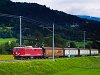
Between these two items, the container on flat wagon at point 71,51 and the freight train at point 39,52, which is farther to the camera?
the container on flat wagon at point 71,51

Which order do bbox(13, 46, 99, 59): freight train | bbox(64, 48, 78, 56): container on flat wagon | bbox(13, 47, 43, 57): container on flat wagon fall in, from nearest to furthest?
1. bbox(13, 47, 43, 57): container on flat wagon
2. bbox(13, 46, 99, 59): freight train
3. bbox(64, 48, 78, 56): container on flat wagon

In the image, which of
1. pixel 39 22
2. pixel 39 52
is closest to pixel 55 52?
pixel 39 52

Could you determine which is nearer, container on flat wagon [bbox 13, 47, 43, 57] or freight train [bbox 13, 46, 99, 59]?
container on flat wagon [bbox 13, 47, 43, 57]

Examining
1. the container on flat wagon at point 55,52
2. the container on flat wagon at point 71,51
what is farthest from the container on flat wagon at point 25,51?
the container on flat wagon at point 71,51

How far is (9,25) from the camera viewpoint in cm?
16250

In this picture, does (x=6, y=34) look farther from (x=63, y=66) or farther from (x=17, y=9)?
(x=63, y=66)

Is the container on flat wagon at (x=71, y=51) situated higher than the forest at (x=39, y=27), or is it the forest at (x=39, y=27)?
the forest at (x=39, y=27)

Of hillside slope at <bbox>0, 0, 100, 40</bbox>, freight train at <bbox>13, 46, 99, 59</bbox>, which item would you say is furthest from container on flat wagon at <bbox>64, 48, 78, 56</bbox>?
hillside slope at <bbox>0, 0, 100, 40</bbox>

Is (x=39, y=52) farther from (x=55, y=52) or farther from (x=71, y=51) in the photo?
(x=71, y=51)

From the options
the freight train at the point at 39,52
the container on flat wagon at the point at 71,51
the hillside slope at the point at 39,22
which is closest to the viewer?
the freight train at the point at 39,52

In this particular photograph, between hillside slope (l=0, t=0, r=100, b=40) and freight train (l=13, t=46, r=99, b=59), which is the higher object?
hillside slope (l=0, t=0, r=100, b=40)

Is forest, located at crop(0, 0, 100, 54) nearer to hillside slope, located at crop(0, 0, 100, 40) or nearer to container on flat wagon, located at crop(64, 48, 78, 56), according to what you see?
hillside slope, located at crop(0, 0, 100, 40)

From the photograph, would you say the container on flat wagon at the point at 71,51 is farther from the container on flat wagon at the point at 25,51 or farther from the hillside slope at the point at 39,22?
the hillside slope at the point at 39,22

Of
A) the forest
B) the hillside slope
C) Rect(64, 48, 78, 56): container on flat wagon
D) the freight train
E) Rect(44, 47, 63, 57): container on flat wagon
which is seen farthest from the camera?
the hillside slope
